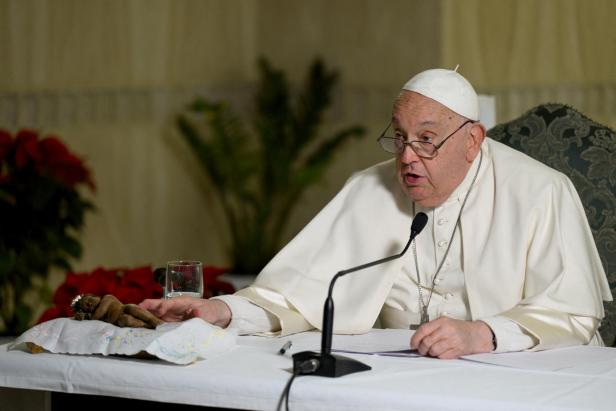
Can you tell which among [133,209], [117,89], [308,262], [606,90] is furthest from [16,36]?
[308,262]

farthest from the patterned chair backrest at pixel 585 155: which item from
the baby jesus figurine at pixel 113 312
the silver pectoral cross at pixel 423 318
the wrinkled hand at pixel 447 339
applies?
the baby jesus figurine at pixel 113 312

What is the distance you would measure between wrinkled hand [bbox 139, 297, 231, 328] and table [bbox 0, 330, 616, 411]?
0.31 m

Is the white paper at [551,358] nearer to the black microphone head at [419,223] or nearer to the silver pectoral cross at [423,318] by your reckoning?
the black microphone head at [419,223]

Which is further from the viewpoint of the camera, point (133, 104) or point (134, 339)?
point (133, 104)

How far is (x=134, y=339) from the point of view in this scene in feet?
8.70

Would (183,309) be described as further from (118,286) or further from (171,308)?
(118,286)

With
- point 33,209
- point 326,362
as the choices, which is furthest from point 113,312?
point 33,209

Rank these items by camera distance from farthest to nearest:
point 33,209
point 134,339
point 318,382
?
point 33,209 < point 134,339 < point 318,382

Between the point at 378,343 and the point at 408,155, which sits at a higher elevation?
the point at 408,155

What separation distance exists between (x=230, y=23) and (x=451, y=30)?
2.81m

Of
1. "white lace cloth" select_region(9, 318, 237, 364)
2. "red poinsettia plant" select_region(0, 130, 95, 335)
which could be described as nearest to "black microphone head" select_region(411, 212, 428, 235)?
"white lace cloth" select_region(9, 318, 237, 364)

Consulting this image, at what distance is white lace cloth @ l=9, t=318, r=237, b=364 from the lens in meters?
2.59

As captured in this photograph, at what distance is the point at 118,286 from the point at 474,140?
1.40m

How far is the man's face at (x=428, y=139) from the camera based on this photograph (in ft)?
10.9
